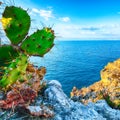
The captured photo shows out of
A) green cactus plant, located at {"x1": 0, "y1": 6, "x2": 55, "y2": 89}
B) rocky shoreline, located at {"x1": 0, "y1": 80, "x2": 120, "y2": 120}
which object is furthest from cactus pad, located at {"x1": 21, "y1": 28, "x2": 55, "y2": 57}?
rocky shoreline, located at {"x1": 0, "y1": 80, "x2": 120, "y2": 120}

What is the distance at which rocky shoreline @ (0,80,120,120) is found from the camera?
6.88 metres

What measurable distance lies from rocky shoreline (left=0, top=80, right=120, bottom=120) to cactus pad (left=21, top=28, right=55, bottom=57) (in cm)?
180

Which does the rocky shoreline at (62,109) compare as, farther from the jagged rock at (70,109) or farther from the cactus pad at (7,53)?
the cactus pad at (7,53)

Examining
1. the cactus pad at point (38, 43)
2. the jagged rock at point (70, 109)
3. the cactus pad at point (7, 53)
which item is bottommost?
the jagged rock at point (70, 109)

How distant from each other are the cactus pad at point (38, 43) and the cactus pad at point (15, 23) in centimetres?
17

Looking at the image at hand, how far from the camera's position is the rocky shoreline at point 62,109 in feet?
22.6

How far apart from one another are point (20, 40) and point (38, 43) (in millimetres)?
431

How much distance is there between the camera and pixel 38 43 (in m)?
5.47

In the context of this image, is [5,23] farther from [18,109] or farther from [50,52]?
[18,109]

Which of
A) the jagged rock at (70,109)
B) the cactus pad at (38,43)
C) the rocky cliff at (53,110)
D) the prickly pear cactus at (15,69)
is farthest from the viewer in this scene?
the jagged rock at (70,109)

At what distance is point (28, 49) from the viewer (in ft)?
18.1

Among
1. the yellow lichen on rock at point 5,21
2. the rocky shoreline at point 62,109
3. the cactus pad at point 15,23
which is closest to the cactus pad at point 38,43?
the cactus pad at point 15,23

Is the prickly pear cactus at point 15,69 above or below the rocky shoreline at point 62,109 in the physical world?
above

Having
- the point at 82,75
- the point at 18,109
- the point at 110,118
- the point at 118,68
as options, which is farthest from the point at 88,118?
the point at 82,75
